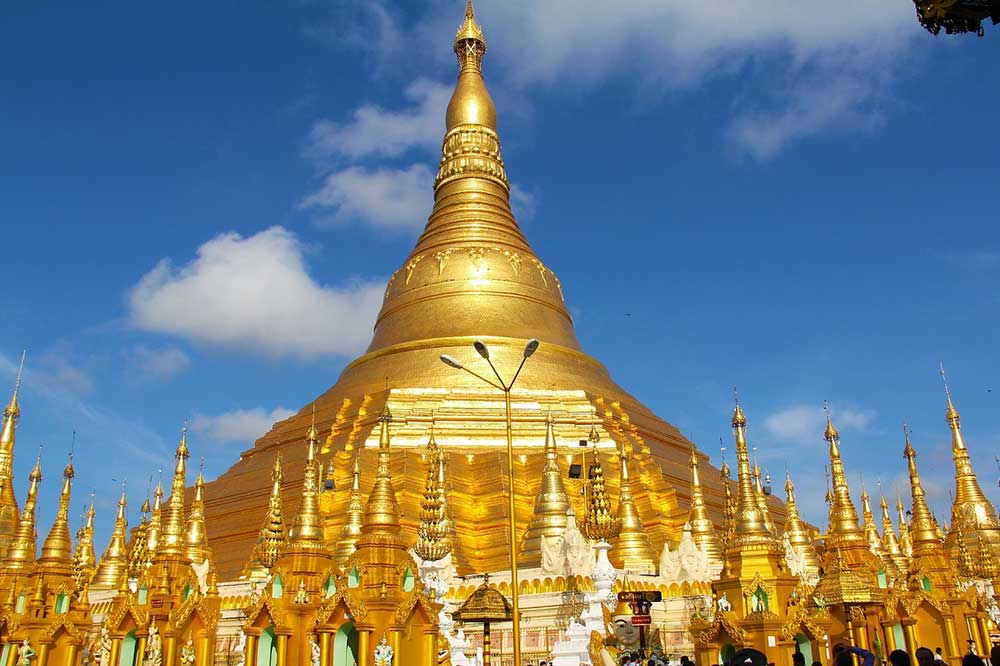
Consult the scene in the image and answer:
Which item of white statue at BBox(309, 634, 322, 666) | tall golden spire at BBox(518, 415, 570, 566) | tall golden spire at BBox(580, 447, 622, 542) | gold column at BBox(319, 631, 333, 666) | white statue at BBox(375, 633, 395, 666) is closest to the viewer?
white statue at BBox(375, 633, 395, 666)

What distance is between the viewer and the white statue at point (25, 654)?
1809 centimetres

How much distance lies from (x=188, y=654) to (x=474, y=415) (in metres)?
14.2

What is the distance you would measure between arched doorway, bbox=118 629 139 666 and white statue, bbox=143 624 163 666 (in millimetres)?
445

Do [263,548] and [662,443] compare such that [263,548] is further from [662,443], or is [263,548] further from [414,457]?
[662,443]

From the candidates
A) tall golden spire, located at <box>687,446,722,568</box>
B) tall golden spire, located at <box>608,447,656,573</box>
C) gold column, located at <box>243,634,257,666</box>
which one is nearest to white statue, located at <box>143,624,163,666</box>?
gold column, located at <box>243,634,257,666</box>

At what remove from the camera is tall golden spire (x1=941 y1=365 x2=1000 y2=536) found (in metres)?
26.9

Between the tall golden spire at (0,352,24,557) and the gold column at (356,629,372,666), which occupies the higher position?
the tall golden spire at (0,352,24,557)

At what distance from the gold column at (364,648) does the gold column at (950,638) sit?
41.9 ft

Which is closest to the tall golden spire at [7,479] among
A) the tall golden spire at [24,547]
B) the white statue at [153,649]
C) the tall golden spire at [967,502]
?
the tall golden spire at [24,547]

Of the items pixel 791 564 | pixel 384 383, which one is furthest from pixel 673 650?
pixel 384 383

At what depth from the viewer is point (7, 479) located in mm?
26484

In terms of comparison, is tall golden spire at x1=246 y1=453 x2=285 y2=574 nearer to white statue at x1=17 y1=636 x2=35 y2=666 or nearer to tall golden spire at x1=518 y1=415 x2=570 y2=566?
white statue at x1=17 y1=636 x2=35 y2=666

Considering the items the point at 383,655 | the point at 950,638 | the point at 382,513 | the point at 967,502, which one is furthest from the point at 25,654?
the point at 967,502

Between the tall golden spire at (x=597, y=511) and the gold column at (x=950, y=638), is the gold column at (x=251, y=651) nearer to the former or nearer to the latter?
the tall golden spire at (x=597, y=511)
